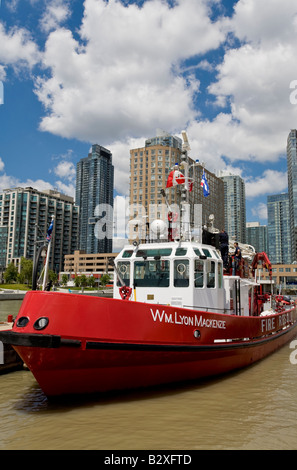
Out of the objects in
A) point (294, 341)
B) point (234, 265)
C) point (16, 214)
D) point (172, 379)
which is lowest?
point (294, 341)

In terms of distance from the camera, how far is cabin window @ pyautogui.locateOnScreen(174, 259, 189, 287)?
917 centimetres

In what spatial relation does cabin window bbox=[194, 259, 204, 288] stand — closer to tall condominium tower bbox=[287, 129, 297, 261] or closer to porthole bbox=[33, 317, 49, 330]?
porthole bbox=[33, 317, 49, 330]

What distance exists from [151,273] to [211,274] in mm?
1652

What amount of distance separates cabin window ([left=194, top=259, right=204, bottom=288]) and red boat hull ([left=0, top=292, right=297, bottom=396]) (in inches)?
41.2

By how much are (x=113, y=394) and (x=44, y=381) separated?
149 cm

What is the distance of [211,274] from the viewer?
9539 mm

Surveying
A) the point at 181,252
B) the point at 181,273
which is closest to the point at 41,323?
the point at 181,273

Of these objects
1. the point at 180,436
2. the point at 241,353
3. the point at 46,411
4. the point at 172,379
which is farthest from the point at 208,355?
the point at 46,411

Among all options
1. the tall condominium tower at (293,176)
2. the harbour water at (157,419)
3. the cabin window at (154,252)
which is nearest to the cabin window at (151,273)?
the cabin window at (154,252)

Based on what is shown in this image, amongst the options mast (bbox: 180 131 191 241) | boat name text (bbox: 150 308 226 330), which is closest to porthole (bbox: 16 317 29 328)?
boat name text (bbox: 150 308 226 330)

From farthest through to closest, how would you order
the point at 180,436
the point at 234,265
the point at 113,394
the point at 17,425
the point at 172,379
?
the point at 234,265 < the point at 172,379 < the point at 113,394 < the point at 17,425 < the point at 180,436

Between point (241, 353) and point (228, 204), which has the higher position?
point (228, 204)

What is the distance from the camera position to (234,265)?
39.3ft

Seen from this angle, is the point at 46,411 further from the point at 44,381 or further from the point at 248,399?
the point at 248,399
